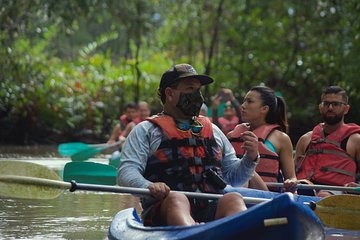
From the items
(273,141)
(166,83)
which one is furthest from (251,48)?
(166,83)

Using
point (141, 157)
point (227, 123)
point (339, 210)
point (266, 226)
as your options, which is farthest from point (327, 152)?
point (227, 123)

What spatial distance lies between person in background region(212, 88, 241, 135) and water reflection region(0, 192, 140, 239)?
244cm

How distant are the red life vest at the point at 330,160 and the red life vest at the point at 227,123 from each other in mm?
4589

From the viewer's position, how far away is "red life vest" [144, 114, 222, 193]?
4.91 metres

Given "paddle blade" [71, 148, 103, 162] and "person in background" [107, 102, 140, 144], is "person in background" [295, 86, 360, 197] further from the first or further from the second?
"paddle blade" [71, 148, 103, 162]

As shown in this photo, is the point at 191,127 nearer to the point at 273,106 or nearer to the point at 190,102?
the point at 190,102

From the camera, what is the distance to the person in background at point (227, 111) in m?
11.5

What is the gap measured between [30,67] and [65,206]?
9649 mm

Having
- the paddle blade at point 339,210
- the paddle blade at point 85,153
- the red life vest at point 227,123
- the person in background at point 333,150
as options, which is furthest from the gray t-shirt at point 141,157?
the paddle blade at point 85,153

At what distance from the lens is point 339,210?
559 centimetres

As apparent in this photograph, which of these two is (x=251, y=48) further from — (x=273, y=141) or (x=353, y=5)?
(x=273, y=141)

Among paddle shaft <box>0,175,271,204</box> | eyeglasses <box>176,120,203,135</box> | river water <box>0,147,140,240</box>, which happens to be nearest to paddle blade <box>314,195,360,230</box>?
paddle shaft <box>0,175,271,204</box>

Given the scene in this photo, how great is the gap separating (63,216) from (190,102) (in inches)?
112

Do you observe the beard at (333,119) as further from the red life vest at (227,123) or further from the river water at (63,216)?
the red life vest at (227,123)
